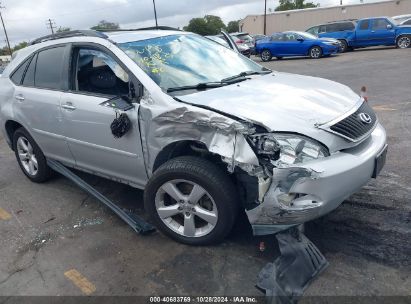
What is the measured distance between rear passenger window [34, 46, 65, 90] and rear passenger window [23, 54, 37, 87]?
8 centimetres

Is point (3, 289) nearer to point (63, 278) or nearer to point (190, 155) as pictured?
point (63, 278)

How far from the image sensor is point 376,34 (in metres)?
19.1

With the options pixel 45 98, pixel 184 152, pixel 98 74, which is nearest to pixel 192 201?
pixel 184 152

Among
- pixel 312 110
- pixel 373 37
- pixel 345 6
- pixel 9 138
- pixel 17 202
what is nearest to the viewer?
pixel 312 110

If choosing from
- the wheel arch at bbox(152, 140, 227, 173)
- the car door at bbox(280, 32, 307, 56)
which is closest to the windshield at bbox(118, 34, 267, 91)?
the wheel arch at bbox(152, 140, 227, 173)

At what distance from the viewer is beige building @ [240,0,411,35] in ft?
134

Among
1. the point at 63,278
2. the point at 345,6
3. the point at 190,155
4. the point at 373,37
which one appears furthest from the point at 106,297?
the point at 345,6

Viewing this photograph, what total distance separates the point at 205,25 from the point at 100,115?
80.3 m

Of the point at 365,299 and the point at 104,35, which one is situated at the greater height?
the point at 104,35

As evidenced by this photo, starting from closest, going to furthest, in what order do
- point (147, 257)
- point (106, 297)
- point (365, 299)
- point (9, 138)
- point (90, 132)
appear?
1. point (365, 299)
2. point (106, 297)
3. point (147, 257)
4. point (90, 132)
5. point (9, 138)

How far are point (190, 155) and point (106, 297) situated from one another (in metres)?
1.25

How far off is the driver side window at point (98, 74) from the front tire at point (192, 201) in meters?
0.95

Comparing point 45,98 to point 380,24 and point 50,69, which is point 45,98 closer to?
point 50,69

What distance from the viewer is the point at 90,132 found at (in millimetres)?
3760
